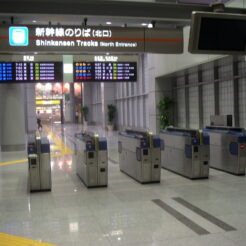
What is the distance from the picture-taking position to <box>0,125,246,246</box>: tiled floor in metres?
4.62

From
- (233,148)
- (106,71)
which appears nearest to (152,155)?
(233,148)

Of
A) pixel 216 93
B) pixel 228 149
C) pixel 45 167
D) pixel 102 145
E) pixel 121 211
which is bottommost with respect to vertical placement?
pixel 121 211

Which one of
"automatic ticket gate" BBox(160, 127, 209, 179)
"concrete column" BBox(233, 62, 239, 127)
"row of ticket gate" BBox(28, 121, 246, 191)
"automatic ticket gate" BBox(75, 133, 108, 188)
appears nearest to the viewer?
"row of ticket gate" BBox(28, 121, 246, 191)

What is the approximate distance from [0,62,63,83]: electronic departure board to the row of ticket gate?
7.14 feet

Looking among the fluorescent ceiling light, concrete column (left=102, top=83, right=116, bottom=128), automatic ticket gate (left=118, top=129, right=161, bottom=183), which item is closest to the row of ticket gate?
automatic ticket gate (left=118, top=129, right=161, bottom=183)

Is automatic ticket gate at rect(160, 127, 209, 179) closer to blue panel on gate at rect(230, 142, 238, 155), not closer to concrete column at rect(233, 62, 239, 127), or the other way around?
blue panel on gate at rect(230, 142, 238, 155)

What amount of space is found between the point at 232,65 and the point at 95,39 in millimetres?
8049

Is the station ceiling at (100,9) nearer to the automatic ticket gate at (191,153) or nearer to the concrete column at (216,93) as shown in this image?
the automatic ticket gate at (191,153)

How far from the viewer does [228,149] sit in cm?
932

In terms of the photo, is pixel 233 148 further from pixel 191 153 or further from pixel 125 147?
pixel 125 147

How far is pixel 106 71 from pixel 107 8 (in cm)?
567

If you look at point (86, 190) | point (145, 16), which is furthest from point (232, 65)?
point (145, 16)

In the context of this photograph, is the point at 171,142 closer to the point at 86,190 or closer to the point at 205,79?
the point at 86,190

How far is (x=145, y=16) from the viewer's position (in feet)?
15.8
